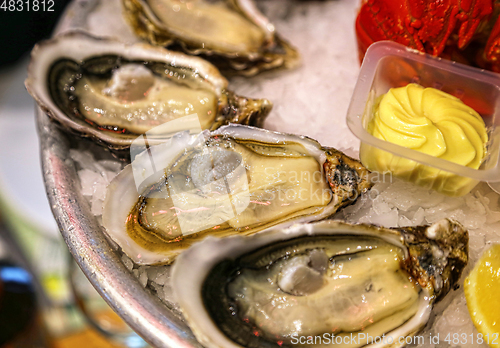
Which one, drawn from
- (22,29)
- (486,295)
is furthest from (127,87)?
(22,29)

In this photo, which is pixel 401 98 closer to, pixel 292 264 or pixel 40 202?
pixel 292 264

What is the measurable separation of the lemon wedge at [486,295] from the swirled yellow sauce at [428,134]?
212 mm

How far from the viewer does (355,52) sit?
1541 mm

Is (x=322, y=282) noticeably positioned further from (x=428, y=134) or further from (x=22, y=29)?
(x=22, y=29)

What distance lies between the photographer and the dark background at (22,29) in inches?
80.7

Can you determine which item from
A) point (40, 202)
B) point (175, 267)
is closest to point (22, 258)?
point (40, 202)

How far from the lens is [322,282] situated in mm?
852

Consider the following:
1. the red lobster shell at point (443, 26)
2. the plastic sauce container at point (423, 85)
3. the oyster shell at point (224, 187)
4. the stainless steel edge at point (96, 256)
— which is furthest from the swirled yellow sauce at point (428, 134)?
the stainless steel edge at point (96, 256)

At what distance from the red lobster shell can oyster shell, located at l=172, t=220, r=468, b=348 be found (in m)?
0.66

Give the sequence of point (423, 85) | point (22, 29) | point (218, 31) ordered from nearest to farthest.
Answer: point (423, 85), point (218, 31), point (22, 29)

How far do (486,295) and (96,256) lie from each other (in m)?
0.92

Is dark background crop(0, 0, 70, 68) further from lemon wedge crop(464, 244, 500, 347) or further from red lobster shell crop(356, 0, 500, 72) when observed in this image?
lemon wedge crop(464, 244, 500, 347)

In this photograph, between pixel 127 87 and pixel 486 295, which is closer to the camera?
pixel 486 295

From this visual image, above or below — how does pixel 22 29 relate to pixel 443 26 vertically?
below
